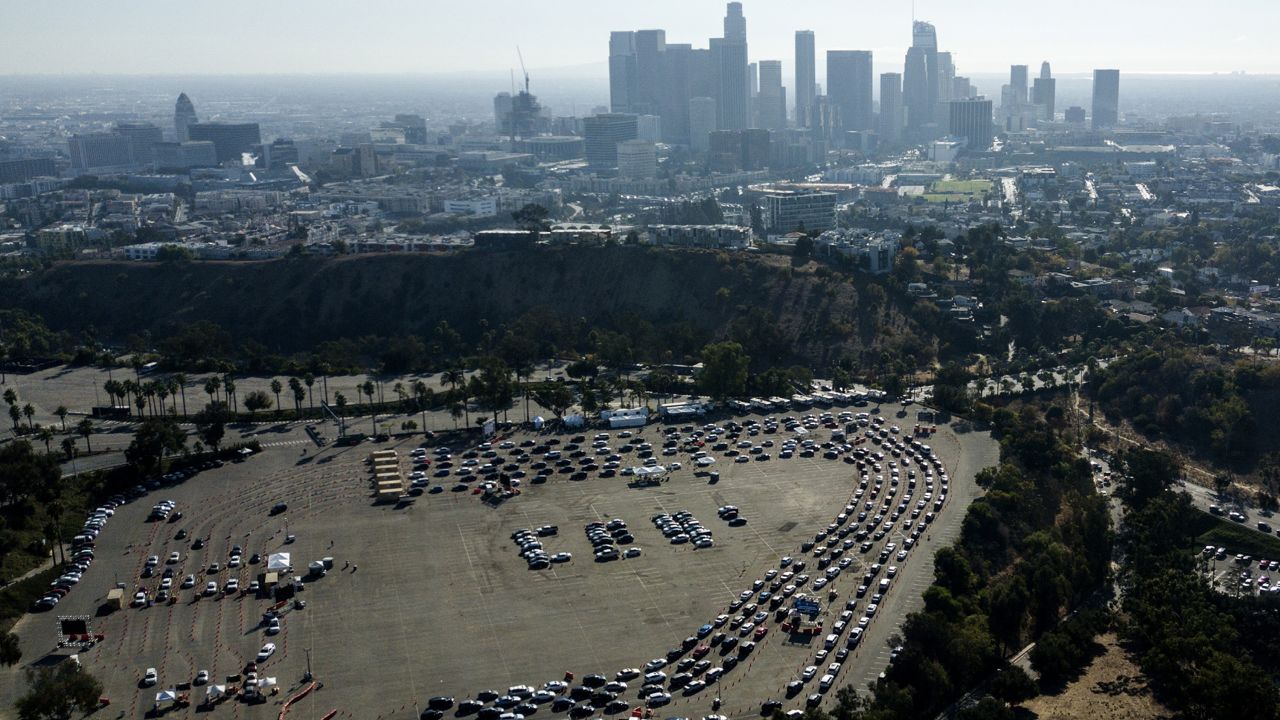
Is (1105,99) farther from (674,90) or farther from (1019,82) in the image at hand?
(674,90)

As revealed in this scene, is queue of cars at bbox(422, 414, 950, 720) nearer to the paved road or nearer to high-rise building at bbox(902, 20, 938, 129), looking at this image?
the paved road

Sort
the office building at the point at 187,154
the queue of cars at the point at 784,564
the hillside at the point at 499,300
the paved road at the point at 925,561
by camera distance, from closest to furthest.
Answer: the queue of cars at the point at 784,564
the paved road at the point at 925,561
the hillside at the point at 499,300
the office building at the point at 187,154

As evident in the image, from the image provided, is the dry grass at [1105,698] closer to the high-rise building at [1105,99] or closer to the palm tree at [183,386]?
the palm tree at [183,386]

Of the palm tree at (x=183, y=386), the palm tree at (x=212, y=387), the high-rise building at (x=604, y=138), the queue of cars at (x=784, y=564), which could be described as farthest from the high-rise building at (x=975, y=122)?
the palm tree at (x=183, y=386)

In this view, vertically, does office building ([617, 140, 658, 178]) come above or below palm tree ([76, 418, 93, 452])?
above

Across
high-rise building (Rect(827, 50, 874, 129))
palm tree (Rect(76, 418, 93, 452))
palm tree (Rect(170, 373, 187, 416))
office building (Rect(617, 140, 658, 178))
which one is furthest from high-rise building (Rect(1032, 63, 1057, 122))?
palm tree (Rect(76, 418, 93, 452))

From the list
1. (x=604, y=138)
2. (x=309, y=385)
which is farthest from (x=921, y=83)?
(x=309, y=385)

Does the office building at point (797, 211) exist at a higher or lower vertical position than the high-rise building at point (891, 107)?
lower
